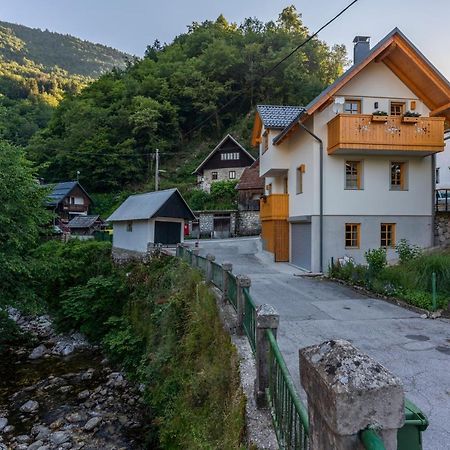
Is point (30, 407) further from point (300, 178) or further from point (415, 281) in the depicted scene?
point (300, 178)

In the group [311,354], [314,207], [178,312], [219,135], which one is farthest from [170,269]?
[219,135]

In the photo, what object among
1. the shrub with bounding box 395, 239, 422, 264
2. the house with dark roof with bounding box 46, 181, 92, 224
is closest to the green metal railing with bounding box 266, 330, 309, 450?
the shrub with bounding box 395, 239, 422, 264

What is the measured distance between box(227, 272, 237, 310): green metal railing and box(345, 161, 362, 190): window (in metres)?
9.48

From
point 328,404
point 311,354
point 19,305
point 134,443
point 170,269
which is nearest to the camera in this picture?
point 328,404

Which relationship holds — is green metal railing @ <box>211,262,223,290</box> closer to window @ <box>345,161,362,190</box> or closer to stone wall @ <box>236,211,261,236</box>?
window @ <box>345,161,362,190</box>

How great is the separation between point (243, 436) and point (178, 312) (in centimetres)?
640

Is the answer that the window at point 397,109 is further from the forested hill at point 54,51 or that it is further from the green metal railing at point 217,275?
the forested hill at point 54,51

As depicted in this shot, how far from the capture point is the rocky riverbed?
25.0ft

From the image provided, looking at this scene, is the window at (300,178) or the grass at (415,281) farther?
the window at (300,178)

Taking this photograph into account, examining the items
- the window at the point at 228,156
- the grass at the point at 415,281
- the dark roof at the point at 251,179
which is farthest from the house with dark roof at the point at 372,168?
the window at the point at 228,156

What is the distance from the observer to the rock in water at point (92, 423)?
798 cm

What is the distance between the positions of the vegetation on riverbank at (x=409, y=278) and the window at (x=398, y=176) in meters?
3.62

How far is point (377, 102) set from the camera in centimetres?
1521

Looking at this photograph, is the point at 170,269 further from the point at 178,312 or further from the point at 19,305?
the point at 19,305
